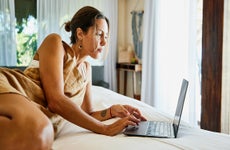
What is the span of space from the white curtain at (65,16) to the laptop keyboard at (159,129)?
3.12 metres

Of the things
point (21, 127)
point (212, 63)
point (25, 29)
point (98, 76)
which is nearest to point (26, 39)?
point (25, 29)

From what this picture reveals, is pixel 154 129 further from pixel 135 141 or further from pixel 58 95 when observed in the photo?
pixel 58 95

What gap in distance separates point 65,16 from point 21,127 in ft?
13.0

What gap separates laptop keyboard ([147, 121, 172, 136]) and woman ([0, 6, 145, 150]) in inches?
3.1

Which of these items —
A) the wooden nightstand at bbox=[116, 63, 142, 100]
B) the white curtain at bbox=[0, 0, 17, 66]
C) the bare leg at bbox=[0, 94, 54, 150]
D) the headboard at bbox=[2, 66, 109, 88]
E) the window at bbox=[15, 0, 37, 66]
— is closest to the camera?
the bare leg at bbox=[0, 94, 54, 150]

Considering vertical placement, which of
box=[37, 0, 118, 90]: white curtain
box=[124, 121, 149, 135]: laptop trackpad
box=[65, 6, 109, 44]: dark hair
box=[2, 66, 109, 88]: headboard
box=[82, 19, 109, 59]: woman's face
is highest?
box=[37, 0, 118, 90]: white curtain

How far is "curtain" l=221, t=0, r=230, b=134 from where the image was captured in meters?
2.01

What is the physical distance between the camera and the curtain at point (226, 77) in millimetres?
2012

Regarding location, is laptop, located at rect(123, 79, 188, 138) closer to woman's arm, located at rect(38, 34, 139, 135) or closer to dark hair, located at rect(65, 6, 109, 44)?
woman's arm, located at rect(38, 34, 139, 135)

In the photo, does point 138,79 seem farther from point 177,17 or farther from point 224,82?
point 224,82

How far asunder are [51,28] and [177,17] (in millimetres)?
2107

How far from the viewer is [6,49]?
4.04m

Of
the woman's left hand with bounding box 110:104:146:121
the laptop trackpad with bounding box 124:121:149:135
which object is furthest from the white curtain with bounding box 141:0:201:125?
the laptop trackpad with bounding box 124:121:149:135

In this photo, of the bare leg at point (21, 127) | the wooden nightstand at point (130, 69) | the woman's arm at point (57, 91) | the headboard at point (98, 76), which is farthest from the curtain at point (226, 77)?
the headboard at point (98, 76)
